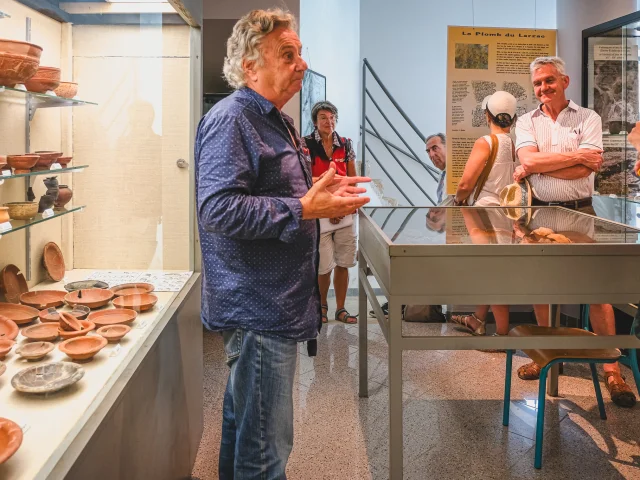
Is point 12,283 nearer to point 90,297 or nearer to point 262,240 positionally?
point 90,297

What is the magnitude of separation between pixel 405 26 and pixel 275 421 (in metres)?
4.09

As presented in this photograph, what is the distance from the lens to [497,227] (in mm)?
2398

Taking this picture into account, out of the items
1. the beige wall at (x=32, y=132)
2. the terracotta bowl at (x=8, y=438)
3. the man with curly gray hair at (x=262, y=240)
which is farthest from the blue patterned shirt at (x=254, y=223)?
the terracotta bowl at (x=8, y=438)

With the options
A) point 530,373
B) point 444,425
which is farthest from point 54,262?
point 530,373

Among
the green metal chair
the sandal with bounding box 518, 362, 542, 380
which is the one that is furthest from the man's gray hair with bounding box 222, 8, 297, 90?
the sandal with bounding box 518, 362, 542, 380

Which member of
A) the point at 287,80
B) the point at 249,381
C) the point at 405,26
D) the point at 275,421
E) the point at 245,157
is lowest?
the point at 275,421

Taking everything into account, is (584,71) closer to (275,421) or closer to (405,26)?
(405,26)

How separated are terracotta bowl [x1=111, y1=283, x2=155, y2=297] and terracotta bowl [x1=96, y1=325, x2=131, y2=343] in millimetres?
237

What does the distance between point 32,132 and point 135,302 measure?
2.15 feet

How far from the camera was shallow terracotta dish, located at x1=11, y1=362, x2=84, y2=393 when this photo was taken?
1.45m

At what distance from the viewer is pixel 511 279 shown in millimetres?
1963

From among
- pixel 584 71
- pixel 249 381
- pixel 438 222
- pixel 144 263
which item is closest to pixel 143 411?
pixel 249 381

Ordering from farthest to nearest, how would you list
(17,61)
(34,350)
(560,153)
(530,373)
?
(530,373)
(560,153)
(34,350)
(17,61)

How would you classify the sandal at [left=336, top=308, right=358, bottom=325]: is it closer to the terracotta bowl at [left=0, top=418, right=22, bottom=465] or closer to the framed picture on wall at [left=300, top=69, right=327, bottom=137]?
the framed picture on wall at [left=300, top=69, right=327, bottom=137]
